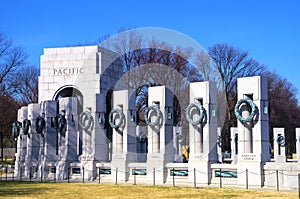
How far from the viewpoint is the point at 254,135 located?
26.6 metres

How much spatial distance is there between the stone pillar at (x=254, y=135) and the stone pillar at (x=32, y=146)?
59.7 ft

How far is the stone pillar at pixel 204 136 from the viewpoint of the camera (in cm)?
2823

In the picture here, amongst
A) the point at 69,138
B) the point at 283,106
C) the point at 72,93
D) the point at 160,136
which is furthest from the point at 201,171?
the point at 283,106

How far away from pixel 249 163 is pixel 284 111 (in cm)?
5269

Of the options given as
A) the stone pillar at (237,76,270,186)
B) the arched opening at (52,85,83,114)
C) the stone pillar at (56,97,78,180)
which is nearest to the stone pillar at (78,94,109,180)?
the stone pillar at (56,97,78,180)

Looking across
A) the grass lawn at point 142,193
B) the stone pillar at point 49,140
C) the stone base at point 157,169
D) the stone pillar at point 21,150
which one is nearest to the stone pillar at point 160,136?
the stone base at point 157,169

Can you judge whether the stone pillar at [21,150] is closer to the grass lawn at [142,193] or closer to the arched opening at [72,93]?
the arched opening at [72,93]

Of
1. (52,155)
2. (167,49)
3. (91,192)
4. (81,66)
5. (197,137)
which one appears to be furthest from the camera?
(167,49)

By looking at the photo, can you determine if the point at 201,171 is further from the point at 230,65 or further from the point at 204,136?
the point at 230,65

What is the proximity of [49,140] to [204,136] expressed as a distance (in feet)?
47.1

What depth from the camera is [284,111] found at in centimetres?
7669

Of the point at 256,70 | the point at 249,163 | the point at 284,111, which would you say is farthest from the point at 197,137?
the point at 284,111

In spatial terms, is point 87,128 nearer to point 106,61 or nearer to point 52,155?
point 52,155

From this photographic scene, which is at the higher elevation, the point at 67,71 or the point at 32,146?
the point at 67,71
